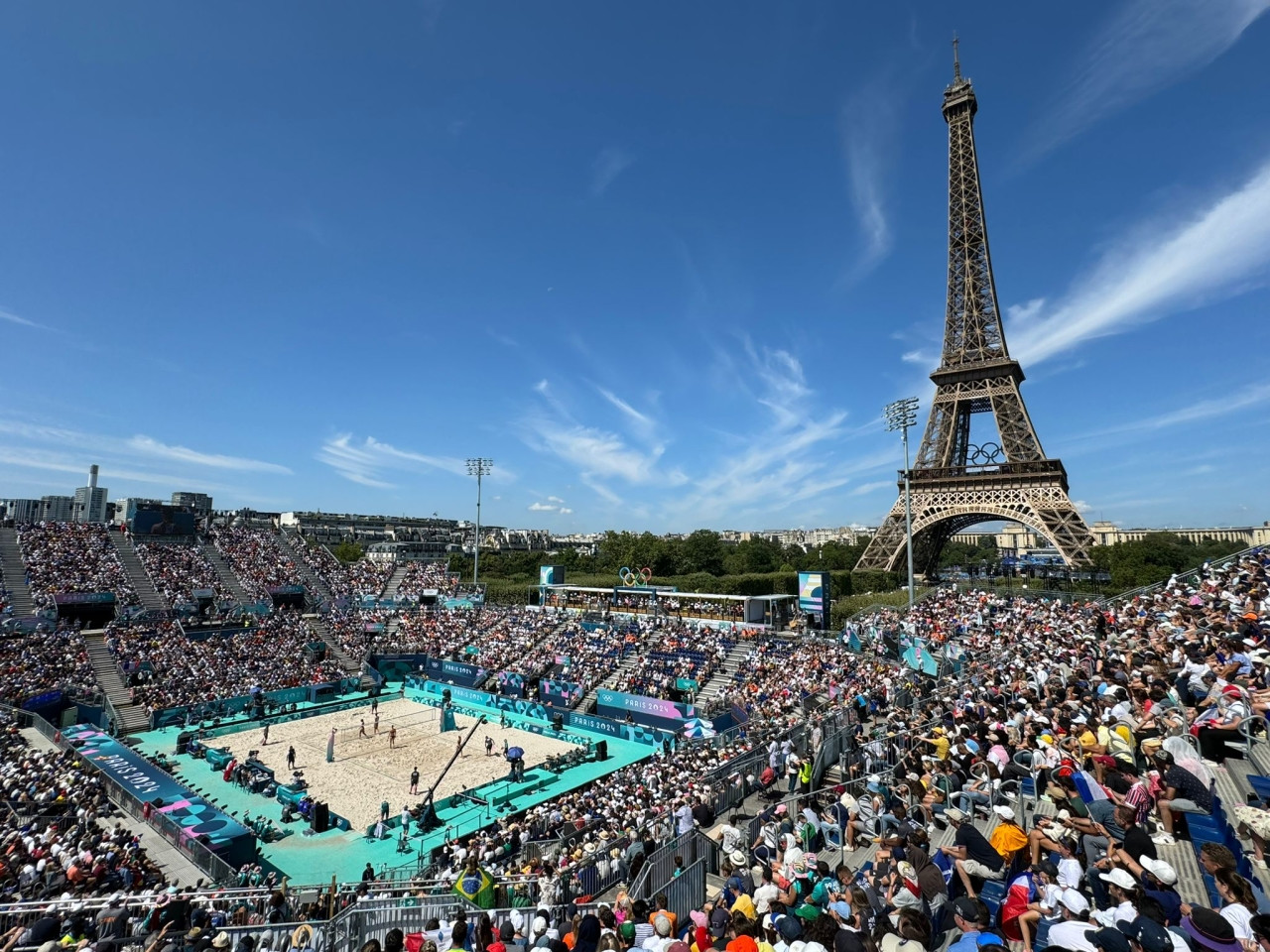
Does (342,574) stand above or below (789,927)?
above

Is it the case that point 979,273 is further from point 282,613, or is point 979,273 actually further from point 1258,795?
point 282,613

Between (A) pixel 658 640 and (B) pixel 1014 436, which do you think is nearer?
(A) pixel 658 640

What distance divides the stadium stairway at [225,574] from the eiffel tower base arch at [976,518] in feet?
147

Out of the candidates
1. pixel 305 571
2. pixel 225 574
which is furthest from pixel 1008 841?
pixel 305 571

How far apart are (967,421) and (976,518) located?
319 inches

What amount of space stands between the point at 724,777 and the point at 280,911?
34.0 ft

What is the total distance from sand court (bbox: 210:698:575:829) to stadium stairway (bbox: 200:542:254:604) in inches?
683

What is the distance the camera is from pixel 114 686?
32625 mm

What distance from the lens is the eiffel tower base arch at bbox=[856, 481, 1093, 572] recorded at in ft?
128

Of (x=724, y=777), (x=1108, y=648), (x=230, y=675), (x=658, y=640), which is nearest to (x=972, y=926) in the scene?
(x=724, y=777)

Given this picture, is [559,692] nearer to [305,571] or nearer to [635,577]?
[635,577]

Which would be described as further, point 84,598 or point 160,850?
point 84,598

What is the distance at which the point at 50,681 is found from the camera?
30406 mm

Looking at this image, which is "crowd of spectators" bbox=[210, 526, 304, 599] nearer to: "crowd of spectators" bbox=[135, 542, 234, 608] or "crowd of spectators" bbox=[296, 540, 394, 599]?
"crowd of spectators" bbox=[296, 540, 394, 599]
